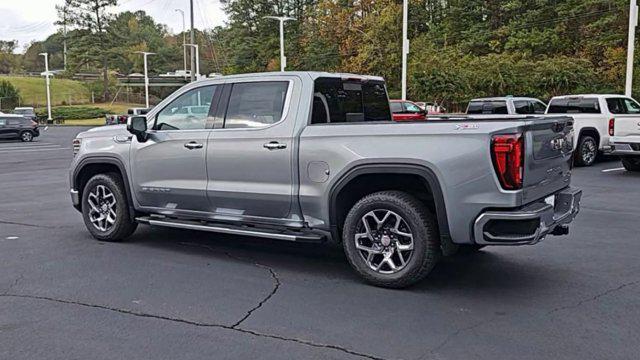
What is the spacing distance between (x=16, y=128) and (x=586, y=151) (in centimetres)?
2674

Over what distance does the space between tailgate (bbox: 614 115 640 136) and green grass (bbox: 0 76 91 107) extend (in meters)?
91.4

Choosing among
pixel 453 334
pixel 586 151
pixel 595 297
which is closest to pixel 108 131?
pixel 453 334

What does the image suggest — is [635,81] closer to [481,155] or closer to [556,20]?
[556,20]

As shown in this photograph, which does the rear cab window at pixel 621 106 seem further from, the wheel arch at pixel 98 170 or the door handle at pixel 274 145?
the wheel arch at pixel 98 170

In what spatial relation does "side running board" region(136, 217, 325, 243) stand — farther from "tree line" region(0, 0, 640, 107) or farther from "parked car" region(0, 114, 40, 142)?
"tree line" region(0, 0, 640, 107)

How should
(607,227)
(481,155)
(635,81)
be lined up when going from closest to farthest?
(481,155) → (607,227) → (635,81)

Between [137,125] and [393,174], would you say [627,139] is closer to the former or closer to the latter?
[393,174]

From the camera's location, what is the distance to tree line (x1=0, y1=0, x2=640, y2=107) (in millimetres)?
42344

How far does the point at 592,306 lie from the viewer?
5.02 metres

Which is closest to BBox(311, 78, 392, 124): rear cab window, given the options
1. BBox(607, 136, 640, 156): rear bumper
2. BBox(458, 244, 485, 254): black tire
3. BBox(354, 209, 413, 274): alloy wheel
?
BBox(354, 209, 413, 274): alloy wheel

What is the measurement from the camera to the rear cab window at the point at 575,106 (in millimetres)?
16094

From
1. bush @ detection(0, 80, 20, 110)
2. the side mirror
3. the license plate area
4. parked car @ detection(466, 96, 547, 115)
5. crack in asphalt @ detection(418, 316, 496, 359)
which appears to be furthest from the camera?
bush @ detection(0, 80, 20, 110)

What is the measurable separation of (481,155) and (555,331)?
4.60 ft

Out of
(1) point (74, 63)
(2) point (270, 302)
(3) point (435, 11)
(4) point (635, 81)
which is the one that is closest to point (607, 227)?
(2) point (270, 302)
